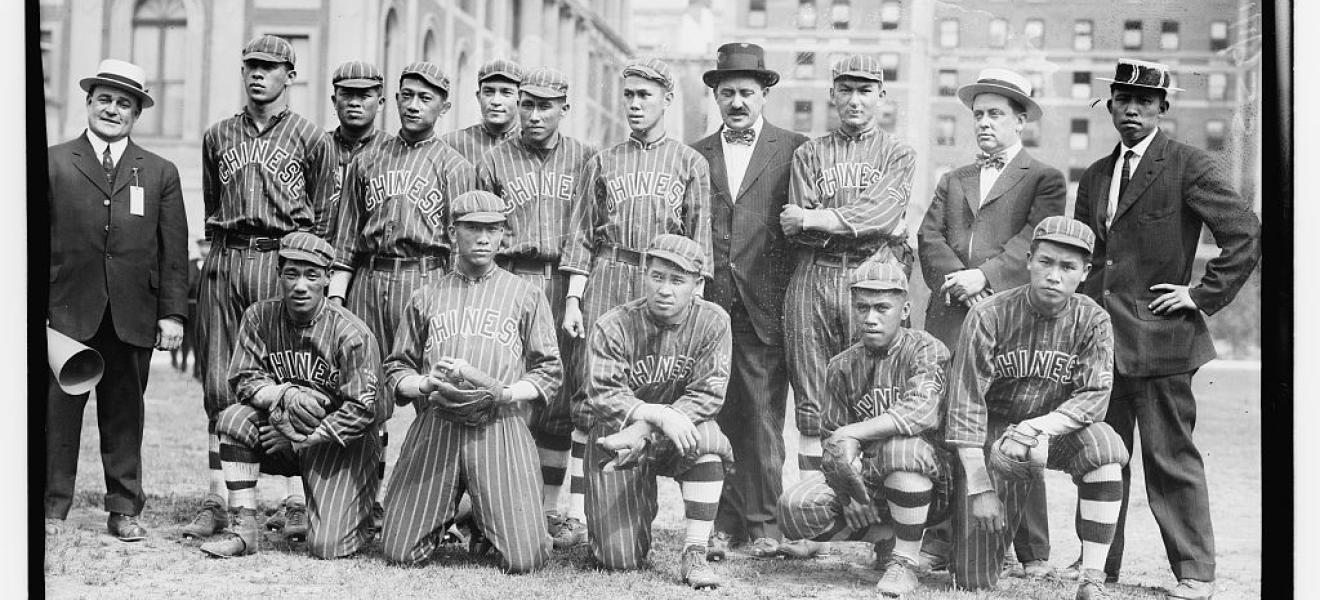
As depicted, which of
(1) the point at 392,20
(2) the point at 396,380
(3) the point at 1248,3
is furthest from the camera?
(1) the point at 392,20

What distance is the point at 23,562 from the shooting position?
19.6 ft

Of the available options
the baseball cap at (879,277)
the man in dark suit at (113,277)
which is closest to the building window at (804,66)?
the baseball cap at (879,277)

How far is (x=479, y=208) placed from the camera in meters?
5.68

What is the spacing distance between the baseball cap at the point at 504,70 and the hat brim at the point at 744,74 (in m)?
0.92

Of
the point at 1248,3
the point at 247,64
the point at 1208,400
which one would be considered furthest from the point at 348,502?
the point at 1248,3

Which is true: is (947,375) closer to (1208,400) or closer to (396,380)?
(1208,400)

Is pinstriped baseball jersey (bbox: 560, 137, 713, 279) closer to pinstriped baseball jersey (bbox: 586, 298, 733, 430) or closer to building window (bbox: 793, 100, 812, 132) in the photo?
pinstriped baseball jersey (bbox: 586, 298, 733, 430)

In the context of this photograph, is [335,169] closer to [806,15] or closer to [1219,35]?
[806,15]

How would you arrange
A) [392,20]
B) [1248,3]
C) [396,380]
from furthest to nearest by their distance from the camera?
[392,20], [1248,3], [396,380]

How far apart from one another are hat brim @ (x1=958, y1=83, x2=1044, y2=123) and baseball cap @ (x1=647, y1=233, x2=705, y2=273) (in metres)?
1.50

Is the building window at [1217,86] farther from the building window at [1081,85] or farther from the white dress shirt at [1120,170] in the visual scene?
the building window at [1081,85]

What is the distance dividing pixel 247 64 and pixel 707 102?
2.28 metres

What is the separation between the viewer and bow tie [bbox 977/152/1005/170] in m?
5.88

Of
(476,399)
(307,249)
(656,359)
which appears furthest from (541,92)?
(476,399)
